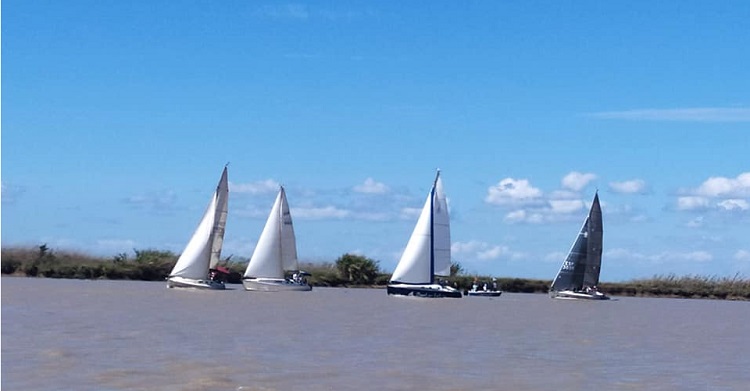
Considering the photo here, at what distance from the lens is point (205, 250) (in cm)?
6625

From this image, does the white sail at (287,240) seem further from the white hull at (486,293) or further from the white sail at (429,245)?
the white hull at (486,293)

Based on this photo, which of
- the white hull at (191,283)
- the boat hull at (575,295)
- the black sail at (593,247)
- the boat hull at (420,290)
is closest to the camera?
the white hull at (191,283)

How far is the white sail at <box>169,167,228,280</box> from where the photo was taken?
215 feet

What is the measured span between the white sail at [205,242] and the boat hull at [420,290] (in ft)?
33.6

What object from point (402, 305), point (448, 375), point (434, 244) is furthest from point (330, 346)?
point (434, 244)

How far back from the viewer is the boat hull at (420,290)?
214 feet

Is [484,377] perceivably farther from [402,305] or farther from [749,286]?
[749,286]

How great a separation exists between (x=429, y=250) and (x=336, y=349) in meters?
39.5

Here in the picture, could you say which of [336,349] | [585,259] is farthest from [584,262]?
[336,349]

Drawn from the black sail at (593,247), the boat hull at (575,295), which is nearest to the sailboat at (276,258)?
the boat hull at (575,295)

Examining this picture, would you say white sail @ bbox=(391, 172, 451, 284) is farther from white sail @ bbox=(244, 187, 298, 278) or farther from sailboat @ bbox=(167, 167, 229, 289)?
sailboat @ bbox=(167, 167, 229, 289)

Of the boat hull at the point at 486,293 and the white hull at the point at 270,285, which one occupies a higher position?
the boat hull at the point at 486,293

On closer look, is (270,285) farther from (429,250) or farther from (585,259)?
(585,259)

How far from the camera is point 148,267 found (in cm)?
8281
